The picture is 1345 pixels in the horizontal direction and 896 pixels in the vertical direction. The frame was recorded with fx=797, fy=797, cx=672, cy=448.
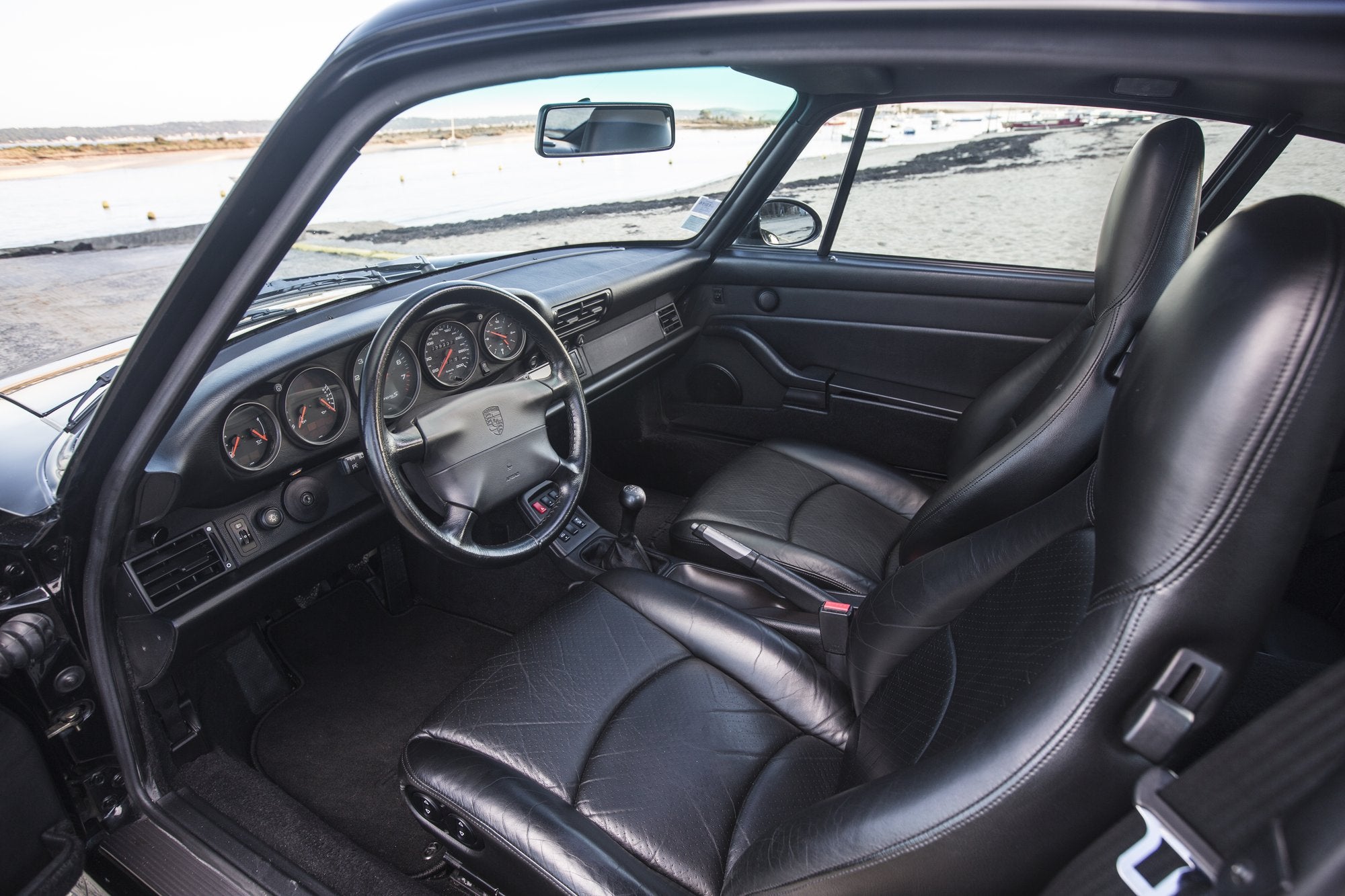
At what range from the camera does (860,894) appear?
2.92 feet

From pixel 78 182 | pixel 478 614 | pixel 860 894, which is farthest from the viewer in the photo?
pixel 478 614

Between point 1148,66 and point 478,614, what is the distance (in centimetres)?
247

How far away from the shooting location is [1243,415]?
0.64 meters

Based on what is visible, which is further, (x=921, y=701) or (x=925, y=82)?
(x=925, y=82)

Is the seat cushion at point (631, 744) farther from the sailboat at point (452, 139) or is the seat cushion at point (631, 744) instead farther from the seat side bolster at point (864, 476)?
the sailboat at point (452, 139)

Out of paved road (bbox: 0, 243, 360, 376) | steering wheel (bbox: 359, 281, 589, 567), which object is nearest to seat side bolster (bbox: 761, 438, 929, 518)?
steering wheel (bbox: 359, 281, 589, 567)

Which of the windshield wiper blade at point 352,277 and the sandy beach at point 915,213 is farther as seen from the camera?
the sandy beach at point 915,213

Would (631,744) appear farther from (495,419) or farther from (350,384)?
(350,384)

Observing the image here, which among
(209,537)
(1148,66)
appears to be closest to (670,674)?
(209,537)

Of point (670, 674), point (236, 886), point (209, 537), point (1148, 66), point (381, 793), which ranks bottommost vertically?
Answer: point (381, 793)

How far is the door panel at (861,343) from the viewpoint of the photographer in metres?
2.71

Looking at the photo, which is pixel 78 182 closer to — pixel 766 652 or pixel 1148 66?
pixel 766 652

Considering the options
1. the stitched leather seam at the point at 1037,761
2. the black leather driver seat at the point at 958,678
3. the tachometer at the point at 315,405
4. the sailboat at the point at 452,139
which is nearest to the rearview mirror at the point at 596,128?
the sailboat at the point at 452,139

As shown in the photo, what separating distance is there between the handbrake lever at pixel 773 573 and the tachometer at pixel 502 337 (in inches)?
29.3
